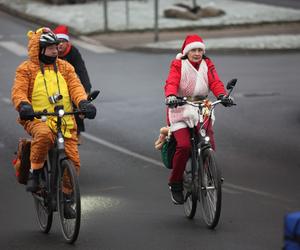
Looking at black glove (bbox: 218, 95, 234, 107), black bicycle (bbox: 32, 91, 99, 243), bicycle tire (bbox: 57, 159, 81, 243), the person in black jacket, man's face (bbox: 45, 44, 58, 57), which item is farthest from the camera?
the person in black jacket

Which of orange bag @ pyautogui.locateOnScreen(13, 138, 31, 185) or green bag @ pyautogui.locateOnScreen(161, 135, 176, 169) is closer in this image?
orange bag @ pyautogui.locateOnScreen(13, 138, 31, 185)

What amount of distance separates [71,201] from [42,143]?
2.23 feet

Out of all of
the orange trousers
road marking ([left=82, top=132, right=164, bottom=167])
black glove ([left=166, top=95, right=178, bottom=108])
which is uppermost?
black glove ([left=166, top=95, right=178, bottom=108])

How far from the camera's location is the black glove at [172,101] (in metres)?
10.3

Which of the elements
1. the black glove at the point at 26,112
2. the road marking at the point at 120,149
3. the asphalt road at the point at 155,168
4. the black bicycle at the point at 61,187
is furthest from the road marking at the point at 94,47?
the black glove at the point at 26,112

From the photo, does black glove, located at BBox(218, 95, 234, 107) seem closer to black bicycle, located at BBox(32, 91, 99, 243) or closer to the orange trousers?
black bicycle, located at BBox(32, 91, 99, 243)

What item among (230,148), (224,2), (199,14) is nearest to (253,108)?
(230,148)

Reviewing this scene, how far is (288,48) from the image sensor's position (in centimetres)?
2667

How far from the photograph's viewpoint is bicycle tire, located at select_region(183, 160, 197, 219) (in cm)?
1059

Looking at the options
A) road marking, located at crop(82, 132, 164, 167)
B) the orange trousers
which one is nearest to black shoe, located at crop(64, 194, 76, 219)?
the orange trousers

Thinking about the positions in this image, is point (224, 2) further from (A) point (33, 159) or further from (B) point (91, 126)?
(A) point (33, 159)

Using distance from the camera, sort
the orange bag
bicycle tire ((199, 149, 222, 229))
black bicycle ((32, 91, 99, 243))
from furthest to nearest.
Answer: the orange bag → bicycle tire ((199, 149, 222, 229)) → black bicycle ((32, 91, 99, 243))

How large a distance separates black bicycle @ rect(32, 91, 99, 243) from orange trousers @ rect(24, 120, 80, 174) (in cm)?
8

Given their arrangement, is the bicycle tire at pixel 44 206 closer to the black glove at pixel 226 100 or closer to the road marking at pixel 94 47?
the black glove at pixel 226 100
